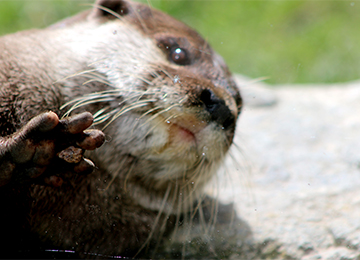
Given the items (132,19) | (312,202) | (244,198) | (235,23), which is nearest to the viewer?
(132,19)

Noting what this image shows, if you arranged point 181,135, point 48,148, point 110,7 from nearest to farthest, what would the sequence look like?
point 48,148, point 181,135, point 110,7

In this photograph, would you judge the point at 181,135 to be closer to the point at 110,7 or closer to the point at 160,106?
the point at 160,106

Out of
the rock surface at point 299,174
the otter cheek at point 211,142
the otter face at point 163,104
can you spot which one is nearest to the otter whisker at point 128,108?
the otter face at point 163,104

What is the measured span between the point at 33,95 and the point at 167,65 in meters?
0.53

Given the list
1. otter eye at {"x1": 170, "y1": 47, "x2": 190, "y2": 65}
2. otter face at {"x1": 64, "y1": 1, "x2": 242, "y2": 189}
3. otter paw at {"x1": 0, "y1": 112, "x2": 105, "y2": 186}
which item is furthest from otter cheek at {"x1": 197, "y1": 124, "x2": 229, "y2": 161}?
otter paw at {"x1": 0, "y1": 112, "x2": 105, "y2": 186}

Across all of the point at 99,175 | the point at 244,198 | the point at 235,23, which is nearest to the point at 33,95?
the point at 99,175

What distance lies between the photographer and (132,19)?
Answer: 6.29 feet

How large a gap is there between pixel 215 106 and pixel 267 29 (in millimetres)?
3805

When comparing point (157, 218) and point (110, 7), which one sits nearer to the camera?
point (157, 218)

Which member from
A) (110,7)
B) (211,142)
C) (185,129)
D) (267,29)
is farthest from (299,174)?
(267,29)

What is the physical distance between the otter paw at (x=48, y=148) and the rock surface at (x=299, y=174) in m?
0.78

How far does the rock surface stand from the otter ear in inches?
27.3

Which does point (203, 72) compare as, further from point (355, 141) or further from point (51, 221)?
point (355, 141)

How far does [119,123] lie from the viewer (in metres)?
1.63
